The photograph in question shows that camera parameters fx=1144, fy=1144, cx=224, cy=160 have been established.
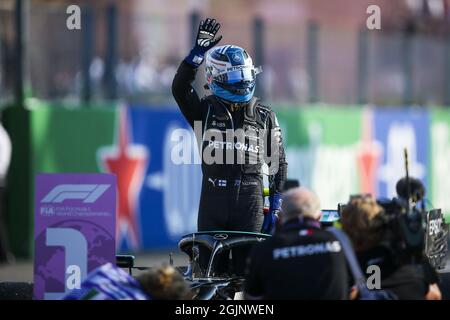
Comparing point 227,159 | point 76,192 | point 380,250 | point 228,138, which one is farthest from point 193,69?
point 380,250

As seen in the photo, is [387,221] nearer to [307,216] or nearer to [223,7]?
[307,216]

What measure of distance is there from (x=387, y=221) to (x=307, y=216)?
0.56 metres

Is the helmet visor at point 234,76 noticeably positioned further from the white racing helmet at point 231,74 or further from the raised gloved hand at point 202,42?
the raised gloved hand at point 202,42

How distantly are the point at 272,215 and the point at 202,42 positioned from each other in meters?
1.30

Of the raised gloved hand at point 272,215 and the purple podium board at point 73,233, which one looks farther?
the raised gloved hand at point 272,215

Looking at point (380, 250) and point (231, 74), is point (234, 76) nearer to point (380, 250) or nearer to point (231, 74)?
point (231, 74)

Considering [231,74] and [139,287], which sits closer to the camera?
[139,287]

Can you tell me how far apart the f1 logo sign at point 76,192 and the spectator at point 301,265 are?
5.28ft

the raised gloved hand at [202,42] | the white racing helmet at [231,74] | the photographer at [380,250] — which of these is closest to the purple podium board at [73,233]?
the raised gloved hand at [202,42]

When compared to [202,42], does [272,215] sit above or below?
below

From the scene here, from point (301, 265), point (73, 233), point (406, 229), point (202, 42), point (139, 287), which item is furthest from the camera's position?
point (202, 42)

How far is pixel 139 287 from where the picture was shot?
6125 mm

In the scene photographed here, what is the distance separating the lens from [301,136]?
16484 millimetres

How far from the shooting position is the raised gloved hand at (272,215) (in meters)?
7.96
